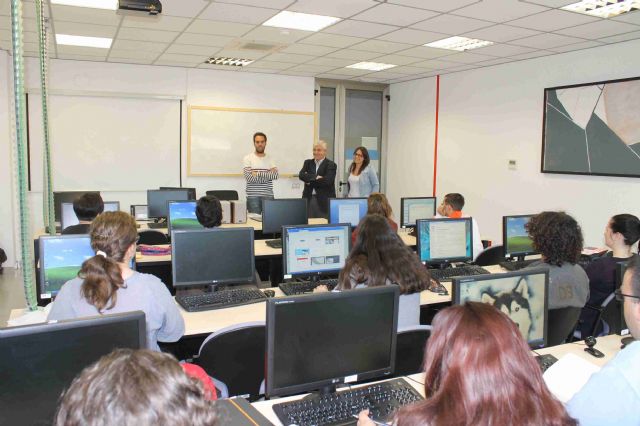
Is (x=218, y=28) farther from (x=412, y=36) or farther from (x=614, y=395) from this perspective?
(x=614, y=395)

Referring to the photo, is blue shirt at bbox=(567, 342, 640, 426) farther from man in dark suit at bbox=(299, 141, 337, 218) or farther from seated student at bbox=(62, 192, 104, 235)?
man in dark suit at bbox=(299, 141, 337, 218)

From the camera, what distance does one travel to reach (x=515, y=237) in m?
4.38

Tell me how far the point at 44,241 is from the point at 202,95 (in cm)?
544

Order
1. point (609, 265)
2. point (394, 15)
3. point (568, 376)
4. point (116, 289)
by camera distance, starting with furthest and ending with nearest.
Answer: point (394, 15)
point (609, 265)
point (116, 289)
point (568, 376)

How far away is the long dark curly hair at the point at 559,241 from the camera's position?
2.99 meters

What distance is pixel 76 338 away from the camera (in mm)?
1429

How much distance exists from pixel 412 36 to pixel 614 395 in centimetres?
468

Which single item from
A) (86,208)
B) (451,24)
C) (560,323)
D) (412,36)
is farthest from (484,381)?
(412,36)

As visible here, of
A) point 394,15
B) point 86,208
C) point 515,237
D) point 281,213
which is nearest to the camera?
point 86,208

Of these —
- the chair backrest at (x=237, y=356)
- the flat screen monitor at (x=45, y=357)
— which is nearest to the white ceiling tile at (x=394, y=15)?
the chair backrest at (x=237, y=356)

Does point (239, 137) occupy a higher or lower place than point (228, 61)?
lower

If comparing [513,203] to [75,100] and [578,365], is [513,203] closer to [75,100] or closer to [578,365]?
[578,365]

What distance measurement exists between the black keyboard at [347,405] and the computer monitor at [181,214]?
A: 3.31 metres

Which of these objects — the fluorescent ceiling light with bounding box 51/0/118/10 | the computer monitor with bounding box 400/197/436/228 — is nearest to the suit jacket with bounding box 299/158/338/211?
the computer monitor with bounding box 400/197/436/228
